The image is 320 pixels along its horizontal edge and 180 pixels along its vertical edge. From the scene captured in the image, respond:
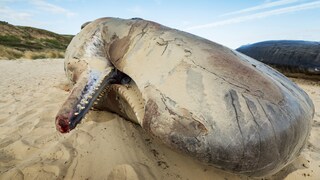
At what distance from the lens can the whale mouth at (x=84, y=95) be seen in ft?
7.57

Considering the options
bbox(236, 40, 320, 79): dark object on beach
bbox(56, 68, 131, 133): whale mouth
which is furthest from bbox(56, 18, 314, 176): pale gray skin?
bbox(236, 40, 320, 79): dark object on beach

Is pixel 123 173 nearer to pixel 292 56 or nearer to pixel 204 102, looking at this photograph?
pixel 204 102

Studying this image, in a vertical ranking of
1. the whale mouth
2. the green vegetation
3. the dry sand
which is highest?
the whale mouth

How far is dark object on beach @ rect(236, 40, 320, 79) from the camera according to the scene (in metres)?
7.44

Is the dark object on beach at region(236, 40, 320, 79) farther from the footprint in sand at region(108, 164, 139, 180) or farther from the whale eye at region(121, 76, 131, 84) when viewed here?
the footprint in sand at region(108, 164, 139, 180)

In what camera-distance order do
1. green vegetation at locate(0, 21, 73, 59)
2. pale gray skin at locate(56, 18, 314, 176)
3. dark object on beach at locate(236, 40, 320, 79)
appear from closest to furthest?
pale gray skin at locate(56, 18, 314, 176) < dark object on beach at locate(236, 40, 320, 79) < green vegetation at locate(0, 21, 73, 59)

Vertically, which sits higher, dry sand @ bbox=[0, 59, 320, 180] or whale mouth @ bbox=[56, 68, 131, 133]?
whale mouth @ bbox=[56, 68, 131, 133]

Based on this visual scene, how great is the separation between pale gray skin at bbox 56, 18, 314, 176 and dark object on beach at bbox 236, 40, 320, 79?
5571mm

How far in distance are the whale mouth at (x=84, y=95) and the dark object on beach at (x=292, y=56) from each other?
603 centimetres

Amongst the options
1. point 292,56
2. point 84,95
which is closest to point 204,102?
point 84,95

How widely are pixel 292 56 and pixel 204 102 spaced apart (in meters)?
6.69

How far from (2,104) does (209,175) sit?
309cm

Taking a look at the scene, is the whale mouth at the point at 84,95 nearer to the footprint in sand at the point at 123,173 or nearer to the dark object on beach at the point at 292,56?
the footprint in sand at the point at 123,173

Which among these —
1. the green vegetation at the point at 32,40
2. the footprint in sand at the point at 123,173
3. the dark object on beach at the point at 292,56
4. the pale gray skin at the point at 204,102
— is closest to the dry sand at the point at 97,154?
the footprint in sand at the point at 123,173
